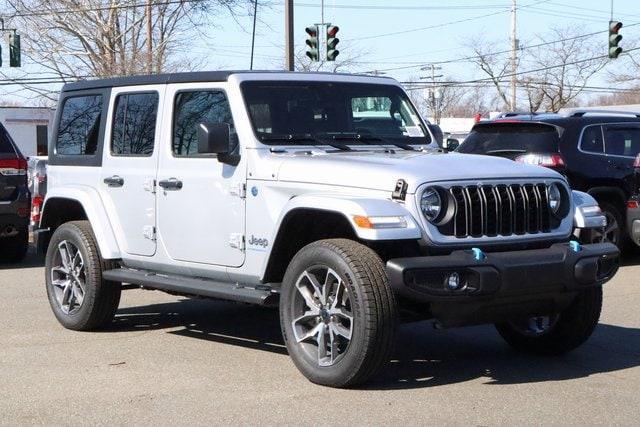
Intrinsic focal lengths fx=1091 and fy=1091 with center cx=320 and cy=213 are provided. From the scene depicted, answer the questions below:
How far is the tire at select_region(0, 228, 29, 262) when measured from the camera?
13242 millimetres

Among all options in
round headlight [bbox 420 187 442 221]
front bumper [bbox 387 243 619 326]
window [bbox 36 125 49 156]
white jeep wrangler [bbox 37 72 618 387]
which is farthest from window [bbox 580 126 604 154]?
window [bbox 36 125 49 156]

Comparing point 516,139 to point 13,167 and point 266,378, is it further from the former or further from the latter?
point 266,378

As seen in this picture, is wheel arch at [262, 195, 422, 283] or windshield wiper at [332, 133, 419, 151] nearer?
wheel arch at [262, 195, 422, 283]

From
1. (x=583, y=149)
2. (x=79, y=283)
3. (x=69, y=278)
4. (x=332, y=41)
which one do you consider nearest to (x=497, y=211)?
(x=79, y=283)

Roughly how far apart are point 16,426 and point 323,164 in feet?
7.85

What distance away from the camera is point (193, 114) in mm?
7867

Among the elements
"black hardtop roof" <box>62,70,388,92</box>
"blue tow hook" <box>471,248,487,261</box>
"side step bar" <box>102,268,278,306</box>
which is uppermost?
"black hardtop roof" <box>62,70,388,92</box>

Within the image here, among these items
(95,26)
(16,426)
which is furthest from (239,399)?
(95,26)

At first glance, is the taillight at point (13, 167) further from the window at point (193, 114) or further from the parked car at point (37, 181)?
the window at point (193, 114)

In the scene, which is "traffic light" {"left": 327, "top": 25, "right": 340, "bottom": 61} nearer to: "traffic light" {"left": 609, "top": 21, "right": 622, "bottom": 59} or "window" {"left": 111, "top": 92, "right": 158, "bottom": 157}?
"traffic light" {"left": 609, "top": 21, "right": 622, "bottom": 59}

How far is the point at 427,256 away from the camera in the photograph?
20.7ft

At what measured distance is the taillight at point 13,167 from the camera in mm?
12867

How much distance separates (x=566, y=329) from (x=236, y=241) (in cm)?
230

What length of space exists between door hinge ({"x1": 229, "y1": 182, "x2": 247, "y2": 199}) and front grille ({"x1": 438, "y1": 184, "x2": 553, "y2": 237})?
4.76ft
